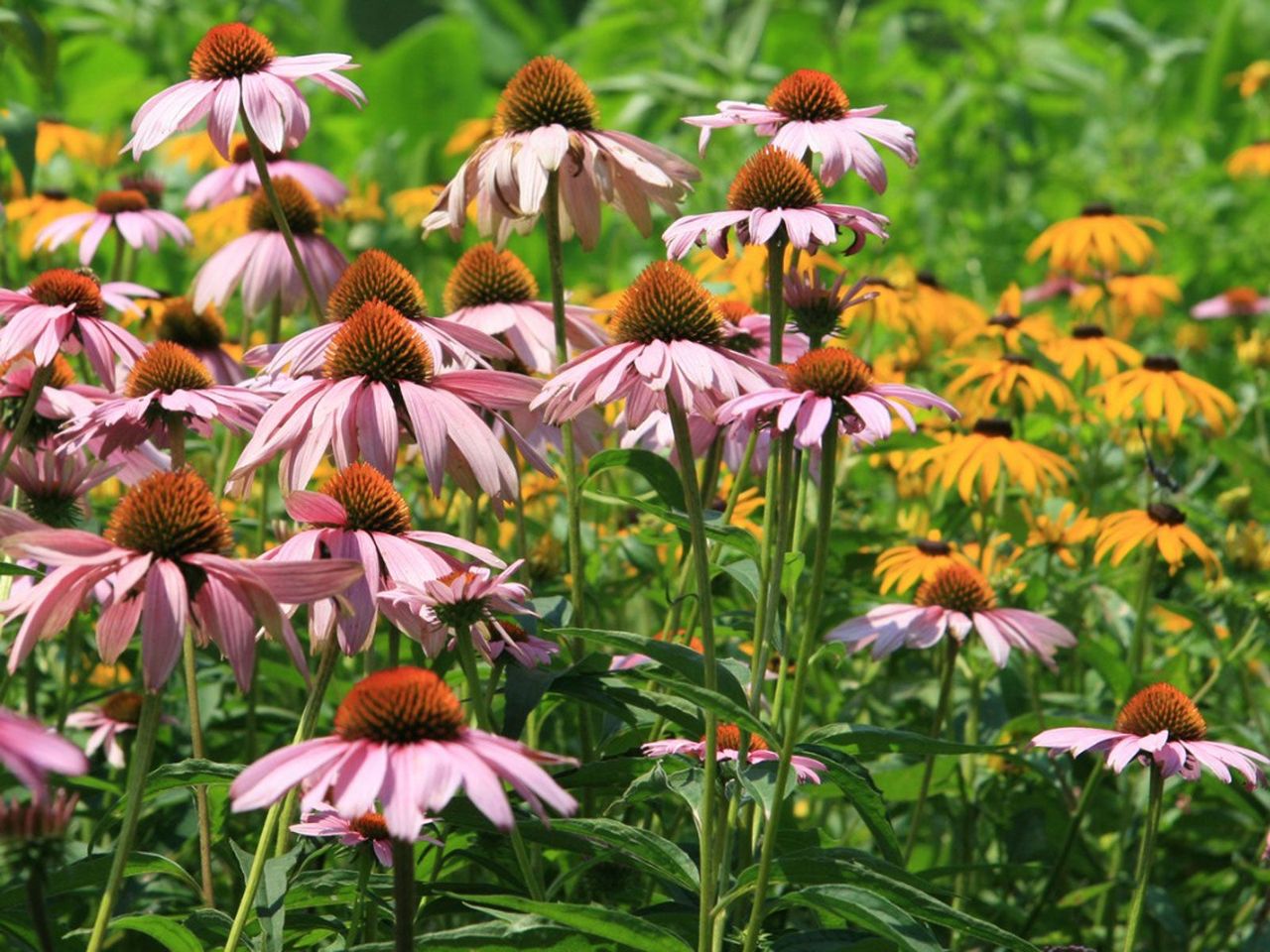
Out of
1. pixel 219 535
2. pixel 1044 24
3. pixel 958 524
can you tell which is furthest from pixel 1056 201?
pixel 219 535

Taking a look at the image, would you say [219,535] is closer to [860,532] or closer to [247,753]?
[247,753]

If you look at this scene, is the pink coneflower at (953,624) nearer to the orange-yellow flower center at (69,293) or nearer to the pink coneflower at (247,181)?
the orange-yellow flower center at (69,293)

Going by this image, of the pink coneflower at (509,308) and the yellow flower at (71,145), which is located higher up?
the pink coneflower at (509,308)

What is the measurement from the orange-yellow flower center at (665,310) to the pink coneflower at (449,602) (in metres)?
0.20

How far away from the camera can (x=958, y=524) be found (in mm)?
2275

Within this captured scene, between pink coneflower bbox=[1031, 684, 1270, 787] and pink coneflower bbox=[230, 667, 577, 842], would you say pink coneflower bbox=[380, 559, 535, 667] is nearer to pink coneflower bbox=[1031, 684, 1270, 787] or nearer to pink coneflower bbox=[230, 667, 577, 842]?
pink coneflower bbox=[230, 667, 577, 842]

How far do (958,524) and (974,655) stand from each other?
30 centimetres

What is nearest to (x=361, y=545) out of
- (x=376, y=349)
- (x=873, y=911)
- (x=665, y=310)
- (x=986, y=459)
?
(x=376, y=349)

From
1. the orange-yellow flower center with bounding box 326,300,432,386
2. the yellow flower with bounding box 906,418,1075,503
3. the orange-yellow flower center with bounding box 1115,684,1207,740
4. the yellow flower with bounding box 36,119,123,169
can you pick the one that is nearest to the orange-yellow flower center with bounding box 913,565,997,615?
the yellow flower with bounding box 906,418,1075,503

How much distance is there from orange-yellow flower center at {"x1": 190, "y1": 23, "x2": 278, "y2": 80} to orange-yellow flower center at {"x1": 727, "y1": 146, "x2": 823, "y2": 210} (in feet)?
1.51

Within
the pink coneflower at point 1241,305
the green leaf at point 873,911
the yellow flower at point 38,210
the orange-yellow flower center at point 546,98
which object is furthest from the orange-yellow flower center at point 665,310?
the pink coneflower at point 1241,305

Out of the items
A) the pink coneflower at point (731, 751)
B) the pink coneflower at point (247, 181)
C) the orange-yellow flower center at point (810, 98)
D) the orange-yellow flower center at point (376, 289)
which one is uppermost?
the orange-yellow flower center at point (810, 98)

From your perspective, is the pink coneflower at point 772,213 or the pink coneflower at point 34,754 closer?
the pink coneflower at point 34,754

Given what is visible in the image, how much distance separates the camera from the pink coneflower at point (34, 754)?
2.31 feet
